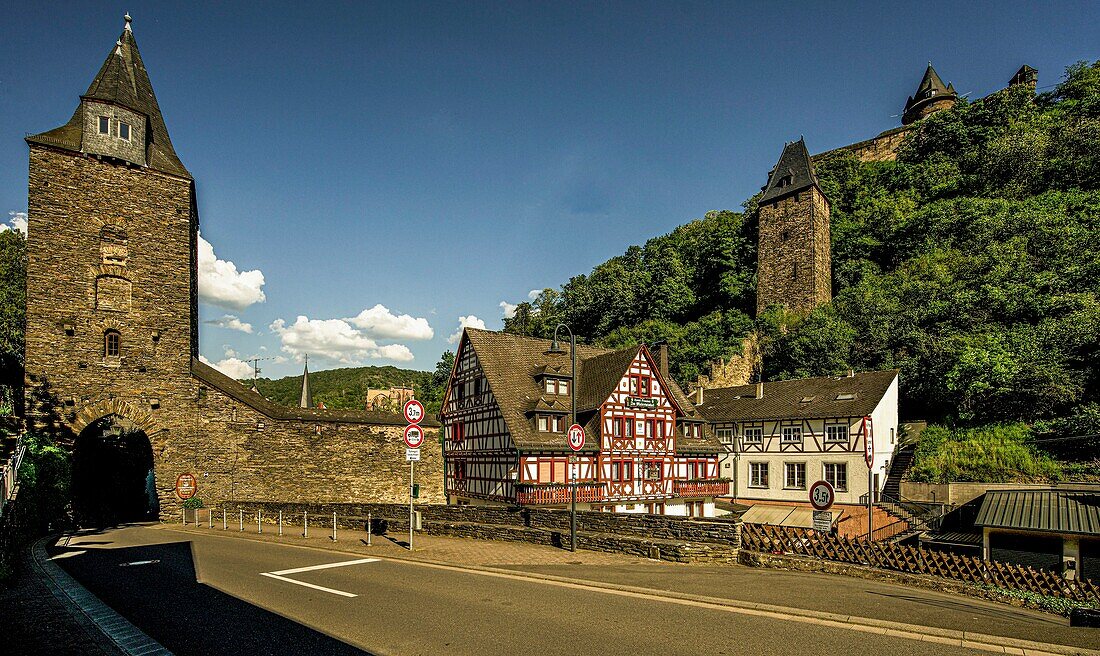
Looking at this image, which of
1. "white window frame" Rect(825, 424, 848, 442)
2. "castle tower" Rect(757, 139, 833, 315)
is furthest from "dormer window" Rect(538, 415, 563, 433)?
"castle tower" Rect(757, 139, 833, 315)

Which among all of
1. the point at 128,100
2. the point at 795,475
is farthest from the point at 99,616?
the point at 795,475

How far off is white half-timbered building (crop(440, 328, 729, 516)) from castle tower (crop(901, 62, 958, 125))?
78.3 m

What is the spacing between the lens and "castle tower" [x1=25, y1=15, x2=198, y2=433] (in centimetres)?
2761

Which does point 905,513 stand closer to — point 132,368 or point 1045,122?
point 132,368

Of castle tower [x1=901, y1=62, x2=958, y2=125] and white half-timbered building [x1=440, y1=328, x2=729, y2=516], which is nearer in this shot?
white half-timbered building [x1=440, y1=328, x2=729, y2=516]

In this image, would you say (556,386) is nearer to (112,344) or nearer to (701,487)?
(701,487)

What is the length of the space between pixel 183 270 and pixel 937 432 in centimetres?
4161

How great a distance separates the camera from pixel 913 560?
49.2 feet

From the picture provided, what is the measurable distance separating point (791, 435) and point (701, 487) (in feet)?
22.3

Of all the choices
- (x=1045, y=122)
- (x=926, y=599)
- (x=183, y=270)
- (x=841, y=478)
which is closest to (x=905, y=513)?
(x=841, y=478)

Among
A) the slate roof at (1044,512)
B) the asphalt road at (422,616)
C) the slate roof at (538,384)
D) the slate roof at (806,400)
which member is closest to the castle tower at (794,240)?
the slate roof at (806,400)

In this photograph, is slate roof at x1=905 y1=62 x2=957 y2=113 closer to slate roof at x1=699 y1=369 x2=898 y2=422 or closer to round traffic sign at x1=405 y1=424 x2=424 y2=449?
slate roof at x1=699 y1=369 x2=898 y2=422

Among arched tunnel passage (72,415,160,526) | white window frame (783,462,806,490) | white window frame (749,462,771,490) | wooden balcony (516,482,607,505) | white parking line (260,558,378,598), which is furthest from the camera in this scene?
white window frame (749,462,771,490)

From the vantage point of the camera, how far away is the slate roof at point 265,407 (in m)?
30.6
